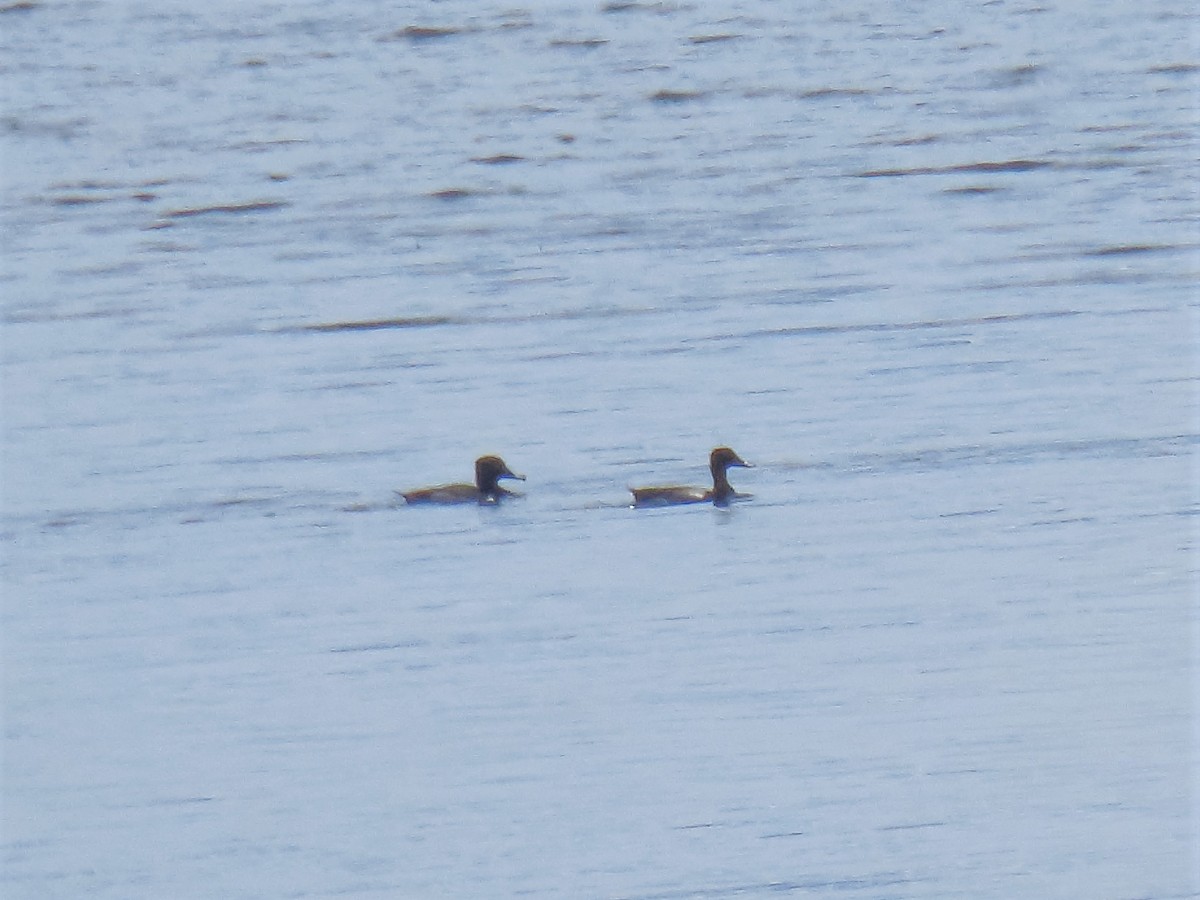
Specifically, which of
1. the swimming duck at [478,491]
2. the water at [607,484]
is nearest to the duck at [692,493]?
the water at [607,484]

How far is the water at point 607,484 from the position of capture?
27.6ft

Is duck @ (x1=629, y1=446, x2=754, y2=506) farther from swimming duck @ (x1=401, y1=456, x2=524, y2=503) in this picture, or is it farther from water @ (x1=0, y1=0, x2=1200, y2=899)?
swimming duck @ (x1=401, y1=456, x2=524, y2=503)

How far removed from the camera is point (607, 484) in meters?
12.5

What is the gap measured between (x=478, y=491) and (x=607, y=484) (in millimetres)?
573

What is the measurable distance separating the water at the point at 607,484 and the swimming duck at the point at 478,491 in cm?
12

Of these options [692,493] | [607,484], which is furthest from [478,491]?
[692,493]

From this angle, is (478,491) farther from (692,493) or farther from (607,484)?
(692,493)

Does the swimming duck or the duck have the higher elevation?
the swimming duck

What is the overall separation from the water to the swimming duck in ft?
0.38

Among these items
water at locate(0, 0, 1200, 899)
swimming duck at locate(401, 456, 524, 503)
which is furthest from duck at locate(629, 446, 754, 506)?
swimming duck at locate(401, 456, 524, 503)

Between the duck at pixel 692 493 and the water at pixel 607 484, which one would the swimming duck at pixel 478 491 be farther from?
the duck at pixel 692 493

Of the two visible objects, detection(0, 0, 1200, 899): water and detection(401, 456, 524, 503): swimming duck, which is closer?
detection(0, 0, 1200, 899): water

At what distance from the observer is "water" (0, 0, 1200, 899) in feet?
27.6

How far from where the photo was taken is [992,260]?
17125 millimetres
